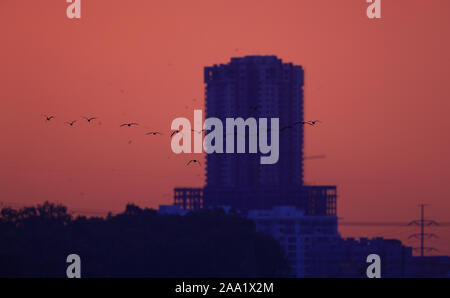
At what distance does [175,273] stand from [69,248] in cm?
1762

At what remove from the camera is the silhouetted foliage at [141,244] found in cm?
13238

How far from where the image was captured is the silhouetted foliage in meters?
132

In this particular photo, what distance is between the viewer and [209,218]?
15662 centimetres

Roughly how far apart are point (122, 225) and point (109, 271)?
46.5ft

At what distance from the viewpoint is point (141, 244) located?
143625 mm
